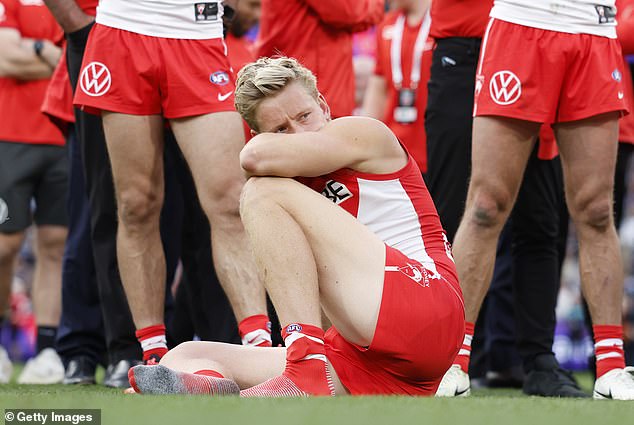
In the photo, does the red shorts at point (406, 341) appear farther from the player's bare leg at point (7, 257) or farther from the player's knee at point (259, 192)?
the player's bare leg at point (7, 257)

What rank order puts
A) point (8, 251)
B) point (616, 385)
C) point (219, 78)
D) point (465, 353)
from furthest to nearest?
point (8, 251)
point (219, 78)
point (465, 353)
point (616, 385)

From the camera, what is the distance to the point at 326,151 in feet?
12.1

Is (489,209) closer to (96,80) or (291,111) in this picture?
(291,111)

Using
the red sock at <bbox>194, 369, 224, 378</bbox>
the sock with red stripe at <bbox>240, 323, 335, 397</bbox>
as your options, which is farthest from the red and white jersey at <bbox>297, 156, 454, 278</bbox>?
the red sock at <bbox>194, 369, 224, 378</bbox>

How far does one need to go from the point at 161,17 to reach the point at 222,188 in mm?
786

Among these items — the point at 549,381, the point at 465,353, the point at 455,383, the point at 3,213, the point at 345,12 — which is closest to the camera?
the point at 455,383

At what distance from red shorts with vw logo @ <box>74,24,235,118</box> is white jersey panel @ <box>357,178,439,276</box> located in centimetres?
124

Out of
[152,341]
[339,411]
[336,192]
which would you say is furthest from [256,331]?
[339,411]

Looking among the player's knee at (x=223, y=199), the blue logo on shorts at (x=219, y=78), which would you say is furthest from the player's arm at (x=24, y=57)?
the player's knee at (x=223, y=199)

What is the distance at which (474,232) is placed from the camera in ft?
15.4

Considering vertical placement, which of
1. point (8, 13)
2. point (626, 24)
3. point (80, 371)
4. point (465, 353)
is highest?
point (626, 24)

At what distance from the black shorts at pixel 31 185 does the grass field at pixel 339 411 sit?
11.4 ft

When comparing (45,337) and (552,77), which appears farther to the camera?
(45,337)

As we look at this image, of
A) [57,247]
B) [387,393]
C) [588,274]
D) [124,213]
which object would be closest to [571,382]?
[588,274]
